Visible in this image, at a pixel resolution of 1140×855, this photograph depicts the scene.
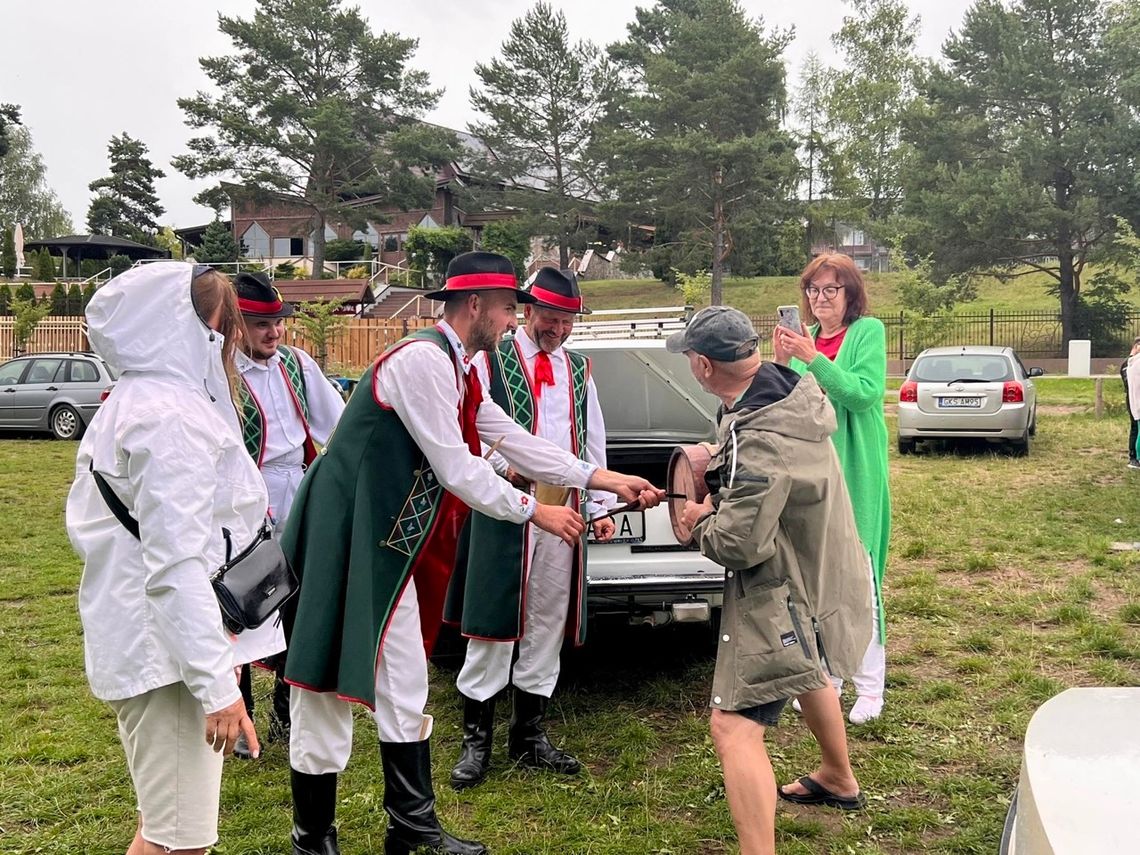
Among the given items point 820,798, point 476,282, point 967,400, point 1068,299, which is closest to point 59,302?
point 967,400

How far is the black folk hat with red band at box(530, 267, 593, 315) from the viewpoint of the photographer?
14.4 ft

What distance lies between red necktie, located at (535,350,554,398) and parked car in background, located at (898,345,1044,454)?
437 inches

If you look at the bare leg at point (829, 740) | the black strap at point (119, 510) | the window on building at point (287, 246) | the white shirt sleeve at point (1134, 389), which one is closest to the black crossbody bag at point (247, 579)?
the black strap at point (119, 510)

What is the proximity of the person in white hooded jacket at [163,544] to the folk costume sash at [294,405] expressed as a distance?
1.89 m

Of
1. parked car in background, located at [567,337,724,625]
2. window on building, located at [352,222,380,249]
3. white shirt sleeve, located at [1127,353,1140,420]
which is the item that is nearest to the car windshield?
white shirt sleeve, located at [1127,353,1140,420]

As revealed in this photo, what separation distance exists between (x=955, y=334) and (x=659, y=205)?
13.6 m

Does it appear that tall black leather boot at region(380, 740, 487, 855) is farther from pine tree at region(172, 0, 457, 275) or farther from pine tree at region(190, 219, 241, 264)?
pine tree at region(190, 219, 241, 264)

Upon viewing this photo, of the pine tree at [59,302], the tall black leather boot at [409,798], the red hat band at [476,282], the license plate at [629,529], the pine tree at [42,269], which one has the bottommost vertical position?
the tall black leather boot at [409,798]

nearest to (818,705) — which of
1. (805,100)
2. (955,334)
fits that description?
(955,334)

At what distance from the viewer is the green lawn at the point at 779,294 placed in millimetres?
43344

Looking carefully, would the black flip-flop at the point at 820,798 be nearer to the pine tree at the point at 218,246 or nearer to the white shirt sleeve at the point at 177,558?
the white shirt sleeve at the point at 177,558

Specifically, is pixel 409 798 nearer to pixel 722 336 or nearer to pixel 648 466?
pixel 722 336

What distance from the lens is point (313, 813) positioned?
3363mm

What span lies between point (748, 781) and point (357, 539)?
1.39 m
